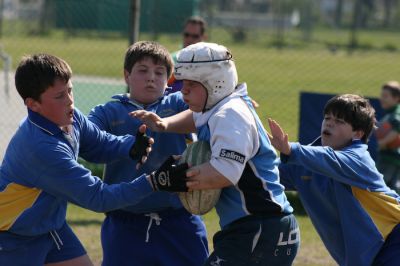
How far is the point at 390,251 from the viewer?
192 inches

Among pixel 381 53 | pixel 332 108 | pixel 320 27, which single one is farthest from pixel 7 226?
pixel 320 27

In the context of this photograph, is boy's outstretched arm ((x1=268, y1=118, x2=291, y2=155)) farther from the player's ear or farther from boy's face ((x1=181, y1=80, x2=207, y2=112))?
the player's ear

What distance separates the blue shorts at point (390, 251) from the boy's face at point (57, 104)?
195 centimetres

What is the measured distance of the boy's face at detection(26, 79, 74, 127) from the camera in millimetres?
4504

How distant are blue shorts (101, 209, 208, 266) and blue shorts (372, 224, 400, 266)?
1.06 m


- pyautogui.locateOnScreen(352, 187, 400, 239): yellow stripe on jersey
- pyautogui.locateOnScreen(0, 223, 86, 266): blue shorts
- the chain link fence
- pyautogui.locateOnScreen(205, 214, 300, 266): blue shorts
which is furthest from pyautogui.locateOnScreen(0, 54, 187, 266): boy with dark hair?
the chain link fence

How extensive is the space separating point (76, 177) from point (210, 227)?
13.1 ft

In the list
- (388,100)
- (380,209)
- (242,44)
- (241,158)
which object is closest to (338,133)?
(380,209)

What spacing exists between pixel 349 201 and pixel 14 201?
189cm

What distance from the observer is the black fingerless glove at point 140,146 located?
4.68 metres

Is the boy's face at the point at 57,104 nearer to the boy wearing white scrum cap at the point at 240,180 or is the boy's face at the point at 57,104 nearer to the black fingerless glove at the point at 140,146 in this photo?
the black fingerless glove at the point at 140,146

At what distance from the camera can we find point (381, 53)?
33031 millimetres

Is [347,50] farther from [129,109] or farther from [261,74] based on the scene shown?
[129,109]

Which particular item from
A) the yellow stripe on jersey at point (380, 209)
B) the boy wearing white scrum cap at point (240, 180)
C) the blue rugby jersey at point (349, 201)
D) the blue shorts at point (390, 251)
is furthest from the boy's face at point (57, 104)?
the blue shorts at point (390, 251)
